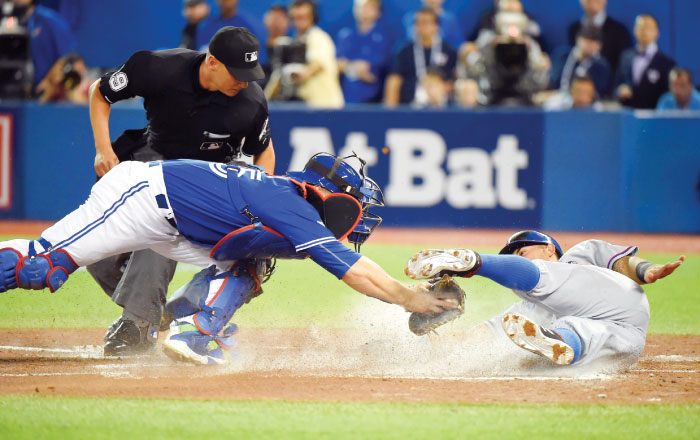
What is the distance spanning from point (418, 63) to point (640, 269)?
29.3 ft

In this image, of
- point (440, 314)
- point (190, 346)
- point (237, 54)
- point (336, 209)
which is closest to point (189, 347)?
point (190, 346)

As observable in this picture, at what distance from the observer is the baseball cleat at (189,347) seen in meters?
5.98

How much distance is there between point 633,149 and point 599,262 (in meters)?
7.87

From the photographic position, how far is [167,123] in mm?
6980

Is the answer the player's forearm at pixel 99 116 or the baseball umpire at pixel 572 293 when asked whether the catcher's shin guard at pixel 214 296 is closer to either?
the baseball umpire at pixel 572 293

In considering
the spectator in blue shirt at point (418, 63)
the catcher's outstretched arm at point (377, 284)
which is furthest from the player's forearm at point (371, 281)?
the spectator in blue shirt at point (418, 63)

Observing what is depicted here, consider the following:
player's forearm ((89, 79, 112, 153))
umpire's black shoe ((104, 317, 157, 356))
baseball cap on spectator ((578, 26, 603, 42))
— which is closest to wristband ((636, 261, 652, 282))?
umpire's black shoe ((104, 317, 157, 356))

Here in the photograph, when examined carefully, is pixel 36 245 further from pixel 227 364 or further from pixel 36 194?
pixel 36 194

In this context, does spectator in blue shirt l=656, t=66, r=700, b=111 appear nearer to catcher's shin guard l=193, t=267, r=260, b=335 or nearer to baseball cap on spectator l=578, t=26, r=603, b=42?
baseball cap on spectator l=578, t=26, r=603, b=42

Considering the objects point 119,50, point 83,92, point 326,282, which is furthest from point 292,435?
point 119,50

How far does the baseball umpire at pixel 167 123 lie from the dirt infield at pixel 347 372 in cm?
35

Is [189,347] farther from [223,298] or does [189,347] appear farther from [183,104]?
[183,104]

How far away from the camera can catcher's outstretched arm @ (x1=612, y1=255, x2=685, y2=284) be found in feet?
19.6

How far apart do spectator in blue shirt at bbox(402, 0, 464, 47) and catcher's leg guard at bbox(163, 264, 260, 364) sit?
31.9 feet
